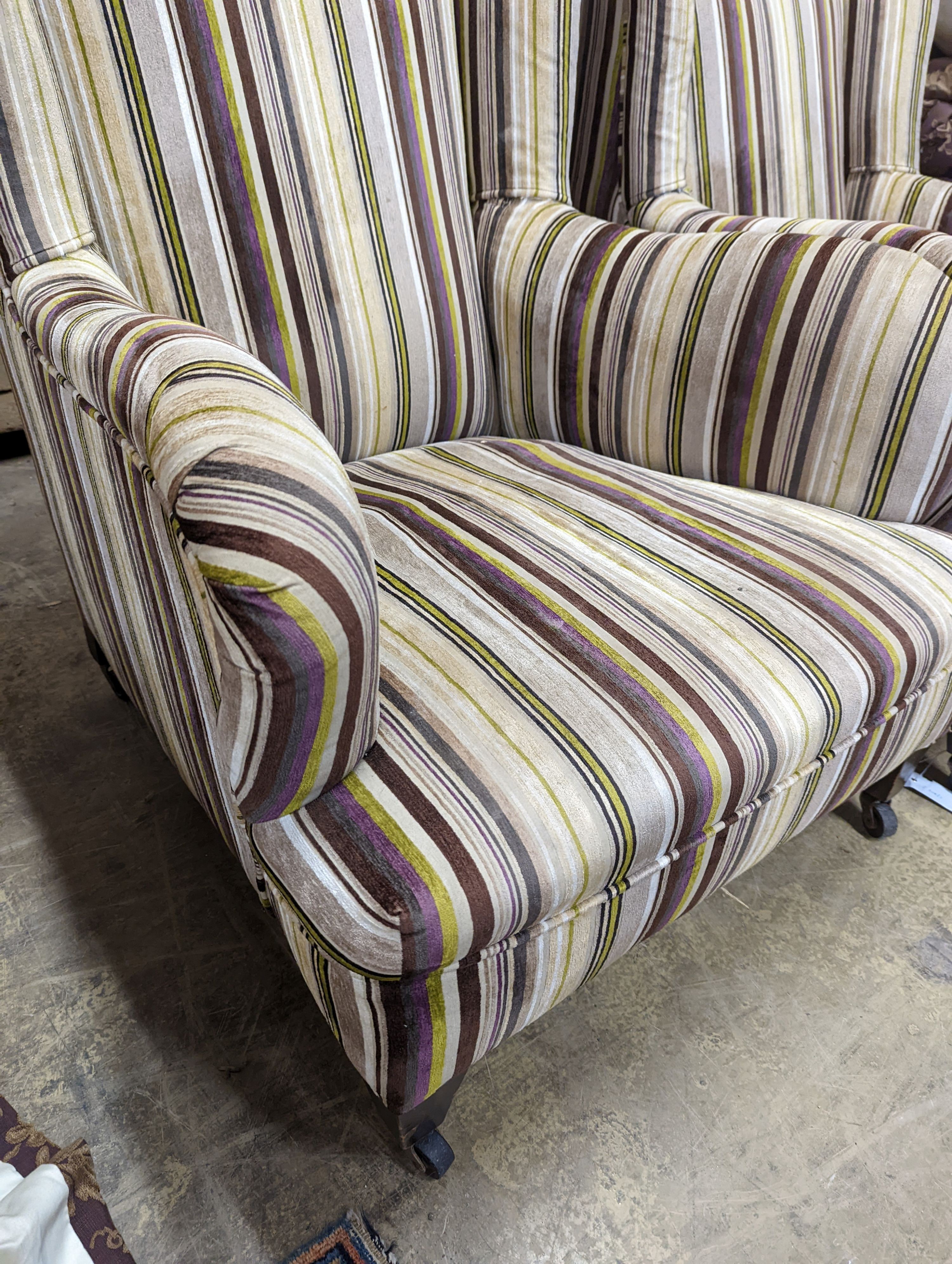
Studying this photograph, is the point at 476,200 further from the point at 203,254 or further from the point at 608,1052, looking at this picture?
the point at 608,1052

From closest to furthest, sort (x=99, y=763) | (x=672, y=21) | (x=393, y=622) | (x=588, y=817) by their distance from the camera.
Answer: (x=588, y=817), (x=393, y=622), (x=672, y=21), (x=99, y=763)

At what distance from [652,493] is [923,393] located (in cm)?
25

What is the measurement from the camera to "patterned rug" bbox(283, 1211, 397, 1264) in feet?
2.04

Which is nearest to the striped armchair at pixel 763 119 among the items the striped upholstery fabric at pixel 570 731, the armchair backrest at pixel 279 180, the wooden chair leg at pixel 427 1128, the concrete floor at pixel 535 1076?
the armchair backrest at pixel 279 180

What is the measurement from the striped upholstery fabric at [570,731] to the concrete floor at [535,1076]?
0.69 ft

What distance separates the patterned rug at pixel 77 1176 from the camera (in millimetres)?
451

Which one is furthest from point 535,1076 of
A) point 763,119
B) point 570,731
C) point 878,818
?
point 763,119

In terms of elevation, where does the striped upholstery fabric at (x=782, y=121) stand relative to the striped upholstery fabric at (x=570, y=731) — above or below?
above

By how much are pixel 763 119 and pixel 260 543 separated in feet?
3.61

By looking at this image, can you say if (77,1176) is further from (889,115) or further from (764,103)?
(889,115)

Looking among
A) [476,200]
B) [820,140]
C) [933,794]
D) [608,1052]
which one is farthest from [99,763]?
[820,140]

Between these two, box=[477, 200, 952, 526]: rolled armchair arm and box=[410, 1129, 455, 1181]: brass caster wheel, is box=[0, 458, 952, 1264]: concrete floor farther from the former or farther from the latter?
box=[477, 200, 952, 526]: rolled armchair arm

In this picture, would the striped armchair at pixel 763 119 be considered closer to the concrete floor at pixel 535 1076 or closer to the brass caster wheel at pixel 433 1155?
the concrete floor at pixel 535 1076

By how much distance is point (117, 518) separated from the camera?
0.57m
